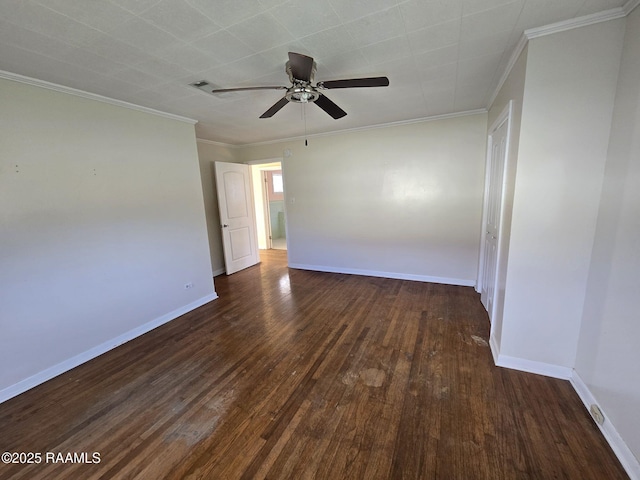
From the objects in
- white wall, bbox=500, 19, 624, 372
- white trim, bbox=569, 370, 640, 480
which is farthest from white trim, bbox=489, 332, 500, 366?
white trim, bbox=569, 370, 640, 480

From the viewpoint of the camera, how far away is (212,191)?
4.81 metres

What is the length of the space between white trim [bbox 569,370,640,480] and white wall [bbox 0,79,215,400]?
3.88 meters

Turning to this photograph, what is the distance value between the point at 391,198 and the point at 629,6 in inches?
111

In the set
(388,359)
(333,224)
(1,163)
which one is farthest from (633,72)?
(1,163)

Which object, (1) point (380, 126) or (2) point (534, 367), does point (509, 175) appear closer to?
(2) point (534, 367)

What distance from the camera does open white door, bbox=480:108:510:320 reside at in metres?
2.58

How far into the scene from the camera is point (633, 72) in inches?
Result: 57.2

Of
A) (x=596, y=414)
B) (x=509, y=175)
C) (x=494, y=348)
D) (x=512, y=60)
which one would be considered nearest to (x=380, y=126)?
(x=512, y=60)

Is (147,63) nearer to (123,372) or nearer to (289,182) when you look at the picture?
(123,372)

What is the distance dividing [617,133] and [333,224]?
11.5 ft

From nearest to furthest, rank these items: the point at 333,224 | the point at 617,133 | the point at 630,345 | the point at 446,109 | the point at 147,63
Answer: the point at 630,345, the point at 617,133, the point at 147,63, the point at 446,109, the point at 333,224

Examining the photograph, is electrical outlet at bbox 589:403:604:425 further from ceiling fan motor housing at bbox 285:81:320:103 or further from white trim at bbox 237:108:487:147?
white trim at bbox 237:108:487:147

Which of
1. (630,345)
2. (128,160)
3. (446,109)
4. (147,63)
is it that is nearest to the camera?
(630,345)

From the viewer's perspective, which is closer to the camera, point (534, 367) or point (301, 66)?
point (301, 66)
